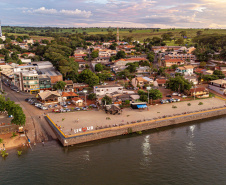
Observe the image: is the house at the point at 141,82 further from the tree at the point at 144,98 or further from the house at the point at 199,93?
the tree at the point at 144,98

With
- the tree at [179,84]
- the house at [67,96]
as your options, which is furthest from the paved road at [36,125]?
the tree at [179,84]

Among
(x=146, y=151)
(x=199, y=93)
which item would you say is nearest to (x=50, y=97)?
(x=146, y=151)

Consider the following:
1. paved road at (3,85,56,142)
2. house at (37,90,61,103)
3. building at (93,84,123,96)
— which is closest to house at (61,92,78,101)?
house at (37,90,61,103)

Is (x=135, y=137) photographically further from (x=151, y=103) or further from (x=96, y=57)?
(x=96, y=57)

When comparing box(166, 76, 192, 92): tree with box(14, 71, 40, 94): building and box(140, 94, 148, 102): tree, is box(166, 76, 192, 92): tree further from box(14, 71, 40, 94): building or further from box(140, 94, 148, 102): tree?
box(14, 71, 40, 94): building

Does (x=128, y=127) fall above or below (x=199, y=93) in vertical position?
below

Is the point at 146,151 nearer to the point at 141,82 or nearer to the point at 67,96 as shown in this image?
the point at 67,96

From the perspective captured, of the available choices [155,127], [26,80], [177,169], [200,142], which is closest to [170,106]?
[155,127]
